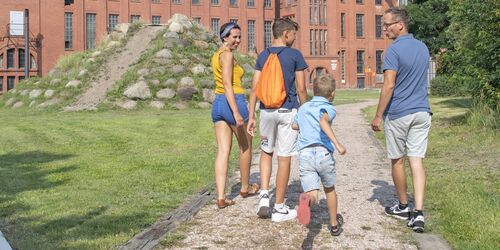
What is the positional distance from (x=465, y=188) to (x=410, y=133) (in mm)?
2010

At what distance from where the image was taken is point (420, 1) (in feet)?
98.9

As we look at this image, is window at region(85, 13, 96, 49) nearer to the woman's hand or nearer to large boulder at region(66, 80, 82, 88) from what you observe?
large boulder at region(66, 80, 82, 88)

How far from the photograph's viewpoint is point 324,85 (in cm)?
561

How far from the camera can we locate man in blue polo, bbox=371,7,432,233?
599 cm

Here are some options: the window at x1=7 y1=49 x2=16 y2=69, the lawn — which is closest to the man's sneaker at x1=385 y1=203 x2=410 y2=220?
the lawn

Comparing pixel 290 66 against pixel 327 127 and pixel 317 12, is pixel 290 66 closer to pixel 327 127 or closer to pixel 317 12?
pixel 327 127

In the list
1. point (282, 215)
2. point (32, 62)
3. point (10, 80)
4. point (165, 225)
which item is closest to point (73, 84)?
point (165, 225)

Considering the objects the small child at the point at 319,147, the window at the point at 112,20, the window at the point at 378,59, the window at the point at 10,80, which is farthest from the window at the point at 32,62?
the small child at the point at 319,147

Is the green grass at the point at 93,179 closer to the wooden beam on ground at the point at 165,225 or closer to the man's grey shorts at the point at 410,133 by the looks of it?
the wooden beam on ground at the point at 165,225

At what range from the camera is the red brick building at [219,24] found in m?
52.7

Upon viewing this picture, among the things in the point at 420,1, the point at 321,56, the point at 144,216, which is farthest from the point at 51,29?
the point at 144,216

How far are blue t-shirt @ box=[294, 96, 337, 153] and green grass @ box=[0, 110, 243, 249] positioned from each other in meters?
1.74

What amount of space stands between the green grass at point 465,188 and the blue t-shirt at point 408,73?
1.12 m

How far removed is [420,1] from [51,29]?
35.0 meters
